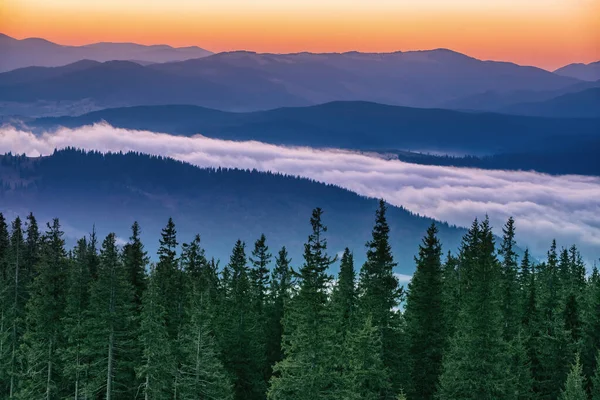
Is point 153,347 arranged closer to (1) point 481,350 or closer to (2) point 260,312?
(1) point 481,350

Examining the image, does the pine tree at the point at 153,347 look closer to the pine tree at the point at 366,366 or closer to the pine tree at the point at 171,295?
the pine tree at the point at 171,295

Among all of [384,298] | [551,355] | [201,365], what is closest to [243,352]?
[201,365]

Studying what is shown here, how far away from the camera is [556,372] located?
74.8 m

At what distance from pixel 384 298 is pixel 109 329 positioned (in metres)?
18.7

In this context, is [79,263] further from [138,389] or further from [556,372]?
[556,372]

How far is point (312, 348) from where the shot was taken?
5556cm

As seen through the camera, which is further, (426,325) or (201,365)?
(426,325)

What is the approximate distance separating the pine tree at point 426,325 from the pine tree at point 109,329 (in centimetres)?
2030

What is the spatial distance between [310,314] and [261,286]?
36.9 meters

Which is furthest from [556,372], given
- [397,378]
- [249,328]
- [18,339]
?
[18,339]

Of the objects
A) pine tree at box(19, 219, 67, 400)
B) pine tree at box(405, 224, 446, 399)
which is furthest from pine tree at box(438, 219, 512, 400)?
pine tree at box(19, 219, 67, 400)

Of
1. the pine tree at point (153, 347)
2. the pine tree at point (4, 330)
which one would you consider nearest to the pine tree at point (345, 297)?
the pine tree at point (153, 347)

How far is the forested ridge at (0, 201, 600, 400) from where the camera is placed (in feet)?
190

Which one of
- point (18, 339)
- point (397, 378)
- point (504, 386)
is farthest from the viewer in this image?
point (18, 339)
